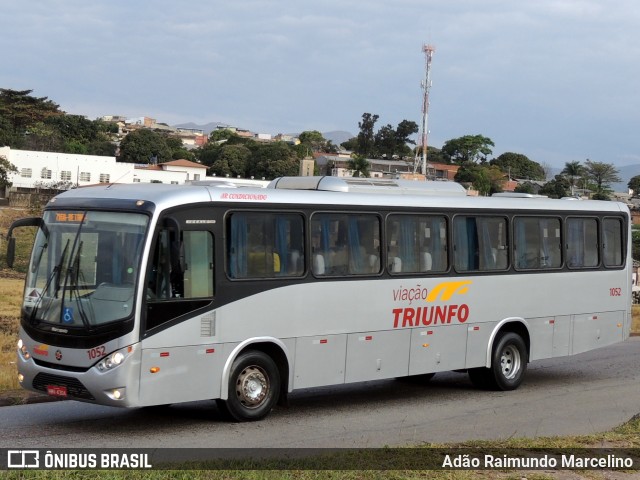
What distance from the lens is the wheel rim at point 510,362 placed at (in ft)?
53.7

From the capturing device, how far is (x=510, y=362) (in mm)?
16484

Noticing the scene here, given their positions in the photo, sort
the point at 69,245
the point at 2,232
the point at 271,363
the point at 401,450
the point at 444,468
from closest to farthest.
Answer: the point at 444,468, the point at 401,450, the point at 69,245, the point at 271,363, the point at 2,232

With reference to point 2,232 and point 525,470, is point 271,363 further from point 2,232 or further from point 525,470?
point 2,232

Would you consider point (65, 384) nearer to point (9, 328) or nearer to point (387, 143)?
point (9, 328)

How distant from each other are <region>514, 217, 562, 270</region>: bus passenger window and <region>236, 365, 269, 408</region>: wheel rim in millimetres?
5476

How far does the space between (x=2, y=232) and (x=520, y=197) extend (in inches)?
1915

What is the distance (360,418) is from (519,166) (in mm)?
140967

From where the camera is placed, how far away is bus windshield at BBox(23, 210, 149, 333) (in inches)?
450

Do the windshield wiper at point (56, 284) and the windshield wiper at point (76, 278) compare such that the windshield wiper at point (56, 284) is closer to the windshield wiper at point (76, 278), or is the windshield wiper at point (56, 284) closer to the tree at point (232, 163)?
the windshield wiper at point (76, 278)

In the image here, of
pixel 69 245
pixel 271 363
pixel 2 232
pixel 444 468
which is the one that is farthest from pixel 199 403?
pixel 2 232

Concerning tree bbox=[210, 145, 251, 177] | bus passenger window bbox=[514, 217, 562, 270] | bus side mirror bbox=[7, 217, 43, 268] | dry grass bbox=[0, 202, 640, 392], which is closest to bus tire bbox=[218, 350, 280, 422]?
bus side mirror bbox=[7, 217, 43, 268]

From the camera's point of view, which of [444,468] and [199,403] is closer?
[444,468]

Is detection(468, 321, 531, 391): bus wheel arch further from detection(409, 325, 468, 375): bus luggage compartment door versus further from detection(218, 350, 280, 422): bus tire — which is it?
detection(218, 350, 280, 422): bus tire

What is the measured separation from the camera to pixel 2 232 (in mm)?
60719
